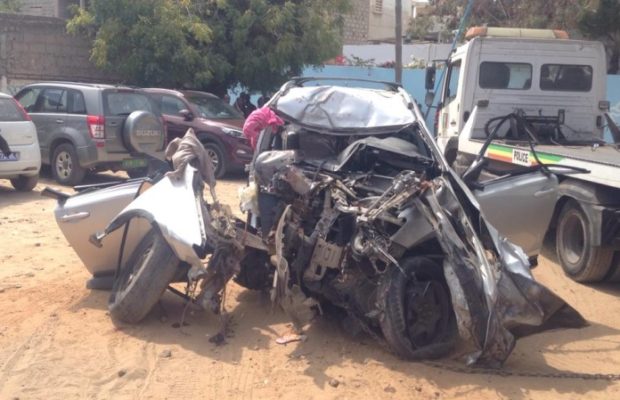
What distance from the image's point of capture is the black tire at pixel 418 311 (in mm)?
4562

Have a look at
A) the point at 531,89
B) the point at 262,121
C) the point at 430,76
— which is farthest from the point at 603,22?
the point at 262,121

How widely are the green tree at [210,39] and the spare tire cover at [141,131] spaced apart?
6.60m

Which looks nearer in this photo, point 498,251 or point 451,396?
point 451,396

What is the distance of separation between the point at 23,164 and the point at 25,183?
547 mm

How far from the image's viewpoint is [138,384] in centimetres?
426

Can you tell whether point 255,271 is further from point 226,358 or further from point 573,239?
point 573,239

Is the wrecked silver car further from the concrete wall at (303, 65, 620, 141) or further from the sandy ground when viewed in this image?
the concrete wall at (303, 65, 620, 141)

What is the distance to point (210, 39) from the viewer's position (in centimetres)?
1584

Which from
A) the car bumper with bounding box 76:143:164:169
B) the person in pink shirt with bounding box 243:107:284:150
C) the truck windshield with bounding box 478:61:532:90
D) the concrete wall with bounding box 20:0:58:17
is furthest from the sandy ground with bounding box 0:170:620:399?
the concrete wall with bounding box 20:0:58:17

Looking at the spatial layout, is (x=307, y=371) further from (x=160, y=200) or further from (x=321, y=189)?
(x=160, y=200)

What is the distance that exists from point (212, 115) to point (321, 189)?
8702mm

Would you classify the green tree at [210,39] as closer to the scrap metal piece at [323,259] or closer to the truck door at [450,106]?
the truck door at [450,106]

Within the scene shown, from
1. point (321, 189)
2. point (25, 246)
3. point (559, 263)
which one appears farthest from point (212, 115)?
point (321, 189)

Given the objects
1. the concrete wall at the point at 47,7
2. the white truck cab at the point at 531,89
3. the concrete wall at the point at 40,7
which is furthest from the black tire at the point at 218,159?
the concrete wall at the point at 40,7
